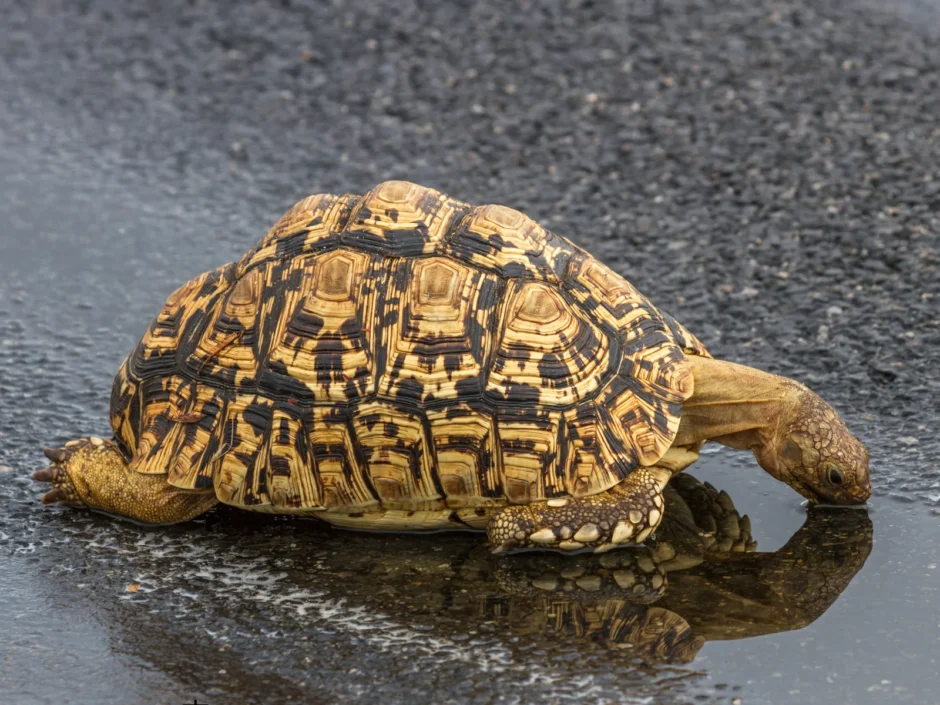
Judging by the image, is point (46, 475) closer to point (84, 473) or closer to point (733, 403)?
point (84, 473)

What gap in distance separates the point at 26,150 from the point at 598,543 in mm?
5799

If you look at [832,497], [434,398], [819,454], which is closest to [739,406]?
[819,454]

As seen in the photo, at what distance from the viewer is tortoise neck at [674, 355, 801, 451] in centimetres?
513

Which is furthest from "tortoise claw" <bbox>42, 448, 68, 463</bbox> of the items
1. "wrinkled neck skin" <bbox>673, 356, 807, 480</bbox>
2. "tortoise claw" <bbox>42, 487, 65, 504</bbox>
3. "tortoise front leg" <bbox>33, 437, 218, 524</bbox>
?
"wrinkled neck skin" <bbox>673, 356, 807, 480</bbox>

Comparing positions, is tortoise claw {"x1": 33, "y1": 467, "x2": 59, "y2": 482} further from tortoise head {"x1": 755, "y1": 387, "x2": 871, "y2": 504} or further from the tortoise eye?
the tortoise eye

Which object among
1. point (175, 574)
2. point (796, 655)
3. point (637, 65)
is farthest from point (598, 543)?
point (637, 65)

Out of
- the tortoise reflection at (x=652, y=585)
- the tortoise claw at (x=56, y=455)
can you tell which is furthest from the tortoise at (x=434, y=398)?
the tortoise reflection at (x=652, y=585)

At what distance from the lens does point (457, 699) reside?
413cm

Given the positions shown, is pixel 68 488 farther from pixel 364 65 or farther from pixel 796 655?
pixel 364 65

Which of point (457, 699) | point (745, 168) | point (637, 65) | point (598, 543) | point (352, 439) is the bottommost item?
point (457, 699)

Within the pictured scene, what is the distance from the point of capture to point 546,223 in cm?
759

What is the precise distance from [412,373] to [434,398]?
0.13 metres

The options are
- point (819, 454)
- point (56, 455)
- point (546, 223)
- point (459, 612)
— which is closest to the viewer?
point (459, 612)

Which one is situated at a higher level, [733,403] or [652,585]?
[733,403]
